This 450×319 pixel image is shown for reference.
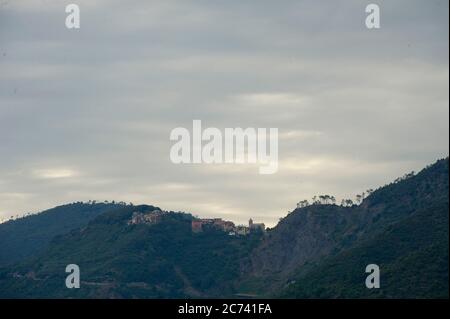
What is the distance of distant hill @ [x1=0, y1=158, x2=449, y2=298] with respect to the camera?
121 meters

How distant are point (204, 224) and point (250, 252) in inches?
771

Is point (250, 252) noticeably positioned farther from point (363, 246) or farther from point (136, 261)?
point (363, 246)

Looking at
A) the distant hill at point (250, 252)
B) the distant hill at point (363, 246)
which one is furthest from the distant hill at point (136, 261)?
the distant hill at point (363, 246)

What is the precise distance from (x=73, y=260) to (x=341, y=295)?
221 ft

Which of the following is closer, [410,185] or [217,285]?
[410,185]

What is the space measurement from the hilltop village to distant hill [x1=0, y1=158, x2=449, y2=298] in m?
1.16

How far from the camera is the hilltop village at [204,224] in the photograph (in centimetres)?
18012

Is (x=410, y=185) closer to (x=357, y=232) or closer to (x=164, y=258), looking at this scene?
(x=357, y=232)

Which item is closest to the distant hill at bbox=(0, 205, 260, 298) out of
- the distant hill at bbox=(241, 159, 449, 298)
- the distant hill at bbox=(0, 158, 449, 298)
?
the distant hill at bbox=(0, 158, 449, 298)

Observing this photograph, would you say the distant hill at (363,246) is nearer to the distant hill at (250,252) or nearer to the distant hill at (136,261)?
the distant hill at (250,252)

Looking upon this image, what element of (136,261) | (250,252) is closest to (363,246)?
(136,261)

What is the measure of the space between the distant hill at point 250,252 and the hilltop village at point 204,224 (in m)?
1.16

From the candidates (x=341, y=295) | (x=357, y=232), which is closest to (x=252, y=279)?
(x=357, y=232)
